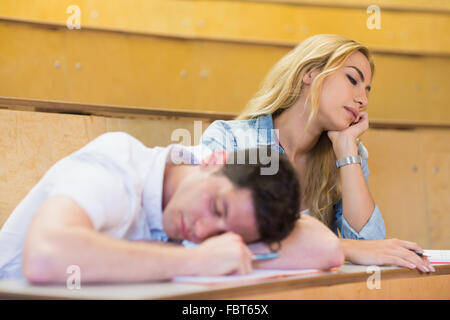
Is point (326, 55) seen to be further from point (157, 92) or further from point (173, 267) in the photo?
point (173, 267)

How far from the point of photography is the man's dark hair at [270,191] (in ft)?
2.16

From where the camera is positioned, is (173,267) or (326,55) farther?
(326,55)

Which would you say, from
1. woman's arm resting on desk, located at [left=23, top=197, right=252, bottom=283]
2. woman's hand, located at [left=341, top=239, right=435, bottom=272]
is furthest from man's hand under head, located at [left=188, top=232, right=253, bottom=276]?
woman's hand, located at [left=341, top=239, right=435, bottom=272]

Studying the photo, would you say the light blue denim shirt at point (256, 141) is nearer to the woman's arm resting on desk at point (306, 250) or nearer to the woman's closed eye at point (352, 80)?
the woman's closed eye at point (352, 80)

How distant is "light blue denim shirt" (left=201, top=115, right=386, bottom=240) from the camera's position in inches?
44.6

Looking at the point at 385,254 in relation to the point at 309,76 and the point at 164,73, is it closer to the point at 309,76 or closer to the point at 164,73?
the point at 309,76

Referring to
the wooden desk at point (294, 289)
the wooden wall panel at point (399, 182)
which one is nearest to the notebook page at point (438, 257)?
the wooden desk at point (294, 289)

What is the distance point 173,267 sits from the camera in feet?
1.97

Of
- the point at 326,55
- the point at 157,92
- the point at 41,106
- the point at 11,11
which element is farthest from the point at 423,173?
the point at 11,11

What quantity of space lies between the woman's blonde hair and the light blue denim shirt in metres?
0.03

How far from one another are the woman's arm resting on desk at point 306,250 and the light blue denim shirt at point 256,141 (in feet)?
1.26

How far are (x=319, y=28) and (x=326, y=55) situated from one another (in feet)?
2.29

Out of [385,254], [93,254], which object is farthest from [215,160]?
[385,254]

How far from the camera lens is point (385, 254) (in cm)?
89
